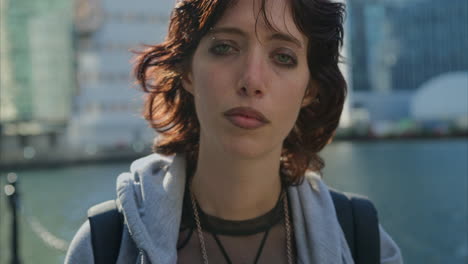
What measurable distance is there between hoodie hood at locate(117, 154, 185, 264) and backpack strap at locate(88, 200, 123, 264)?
39mm

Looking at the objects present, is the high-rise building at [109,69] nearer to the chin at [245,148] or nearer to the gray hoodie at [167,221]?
the gray hoodie at [167,221]

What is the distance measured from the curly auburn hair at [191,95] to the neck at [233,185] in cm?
14

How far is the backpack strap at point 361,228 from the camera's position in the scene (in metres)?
1.61

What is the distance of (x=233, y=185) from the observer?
1.69 m

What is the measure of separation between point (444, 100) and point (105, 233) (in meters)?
73.5

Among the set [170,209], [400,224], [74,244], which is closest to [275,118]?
[170,209]

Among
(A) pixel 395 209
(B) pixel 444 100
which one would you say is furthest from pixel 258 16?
(B) pixel 444 100

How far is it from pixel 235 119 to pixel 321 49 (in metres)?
0.40

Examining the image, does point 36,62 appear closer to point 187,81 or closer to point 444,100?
point 187,81

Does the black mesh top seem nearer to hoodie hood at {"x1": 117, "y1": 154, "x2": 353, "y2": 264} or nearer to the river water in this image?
hoodie hood at {"x1": 117, "y1": 154, "x2": 353, "y2": 264}

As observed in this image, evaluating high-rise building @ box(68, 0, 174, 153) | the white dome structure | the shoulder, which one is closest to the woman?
the shoulder

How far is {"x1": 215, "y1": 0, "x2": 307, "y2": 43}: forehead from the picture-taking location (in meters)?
1.56

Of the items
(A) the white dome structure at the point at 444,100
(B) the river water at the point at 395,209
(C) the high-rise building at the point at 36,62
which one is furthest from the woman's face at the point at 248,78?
(A) the white dome structure at the point at 444,100

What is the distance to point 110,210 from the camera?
153 cm
